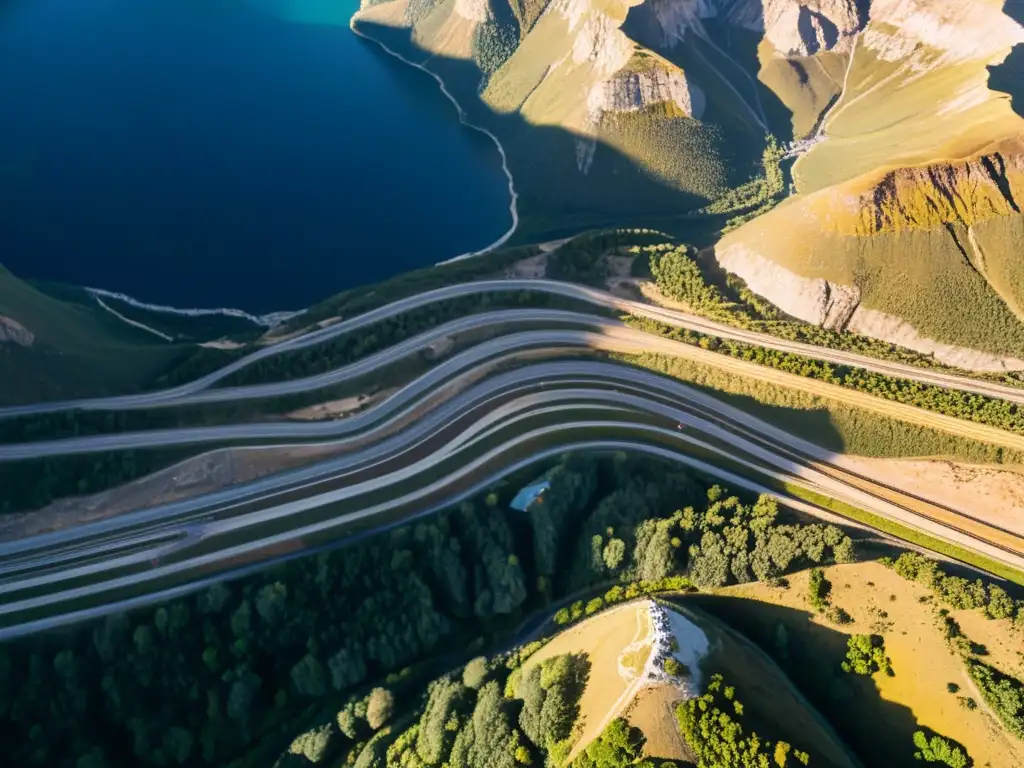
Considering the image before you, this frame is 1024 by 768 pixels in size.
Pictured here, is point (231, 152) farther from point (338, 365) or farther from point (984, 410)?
point (984, 410)

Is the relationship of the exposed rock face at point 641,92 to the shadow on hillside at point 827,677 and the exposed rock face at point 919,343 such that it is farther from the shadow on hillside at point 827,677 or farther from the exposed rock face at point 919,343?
the shadow on hillside at point 827,677

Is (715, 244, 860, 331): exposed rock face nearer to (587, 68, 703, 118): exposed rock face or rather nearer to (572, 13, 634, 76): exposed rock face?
(587, 68, 703, 118): exposed rock face

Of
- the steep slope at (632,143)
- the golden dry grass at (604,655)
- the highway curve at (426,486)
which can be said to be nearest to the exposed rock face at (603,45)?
the steep slope at (632,143)

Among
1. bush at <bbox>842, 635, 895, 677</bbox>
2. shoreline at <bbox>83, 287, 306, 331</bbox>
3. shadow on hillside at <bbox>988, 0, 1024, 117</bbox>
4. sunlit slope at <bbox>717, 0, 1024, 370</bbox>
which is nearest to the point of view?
bush at <bbox>842, 635, 895, 677</bbox>

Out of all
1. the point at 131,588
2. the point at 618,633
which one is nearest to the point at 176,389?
the point at 131,588

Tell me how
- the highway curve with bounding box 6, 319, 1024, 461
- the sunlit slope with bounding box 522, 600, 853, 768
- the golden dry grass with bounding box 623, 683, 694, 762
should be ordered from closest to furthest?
the golden dry grass with bounding box 623, 683, 694, 762, the sunlit slope with bounding box 522, 600, 853, 768, the highway curve with bounding box 6, 319, 1024, 461

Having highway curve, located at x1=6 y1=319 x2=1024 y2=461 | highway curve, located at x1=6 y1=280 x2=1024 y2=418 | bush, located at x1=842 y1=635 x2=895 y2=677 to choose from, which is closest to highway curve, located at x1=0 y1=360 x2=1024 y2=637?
highway curve, located at x1=6 y1=319 x2=1024 y2=461

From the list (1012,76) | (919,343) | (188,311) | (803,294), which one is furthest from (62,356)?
(1012,76)
